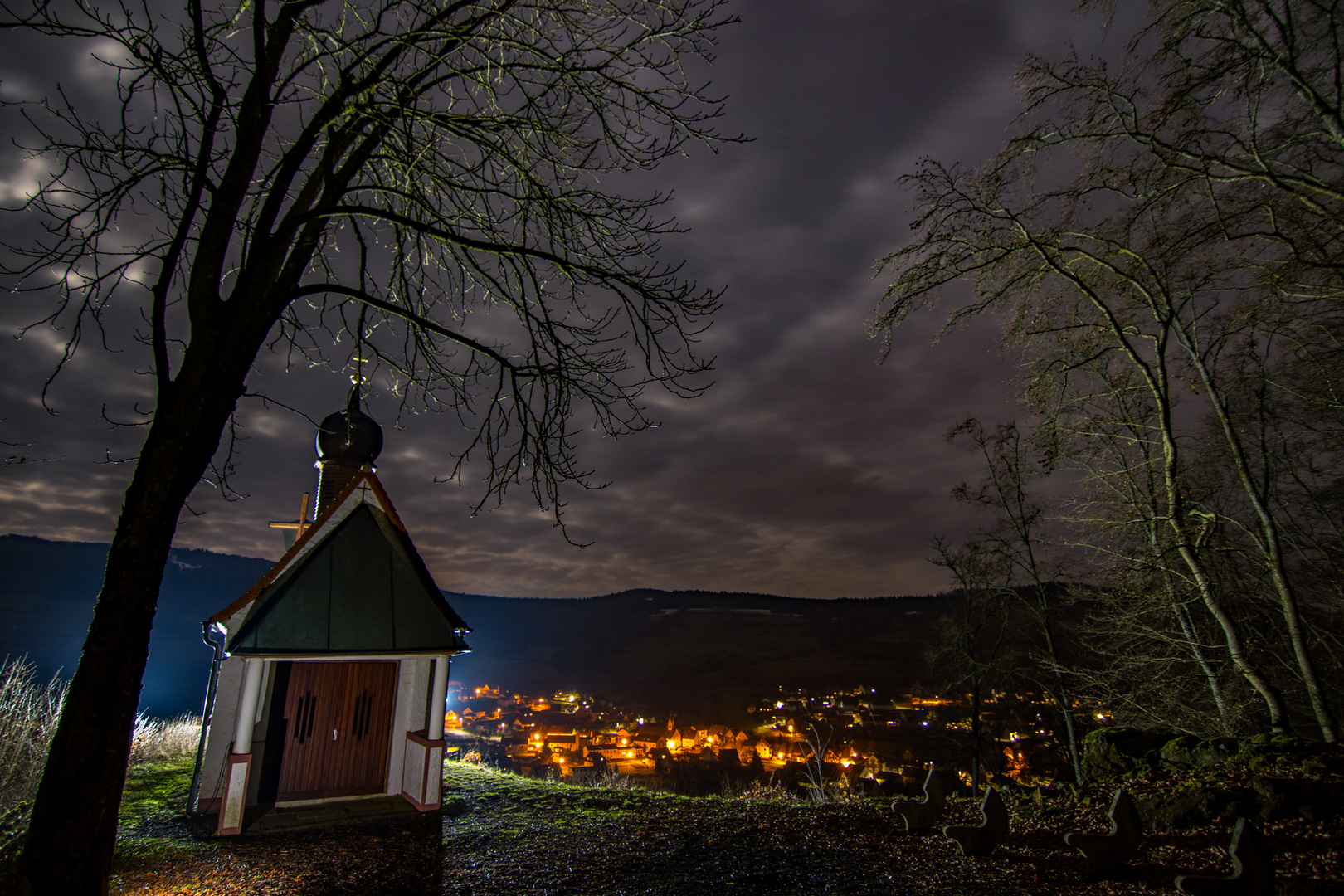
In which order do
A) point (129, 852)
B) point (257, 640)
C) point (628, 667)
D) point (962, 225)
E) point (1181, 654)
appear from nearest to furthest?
point (129, 852) < point (257, 640) < point (962, 225) < point (1181, 654) < point (628, 667)

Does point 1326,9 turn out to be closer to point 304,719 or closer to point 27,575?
point 304,719

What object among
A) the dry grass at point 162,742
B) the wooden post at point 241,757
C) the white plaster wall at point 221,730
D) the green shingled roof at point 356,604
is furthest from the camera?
the dry grass at point 162,742

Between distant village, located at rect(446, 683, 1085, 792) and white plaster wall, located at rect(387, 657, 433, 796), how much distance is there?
5.57 meters

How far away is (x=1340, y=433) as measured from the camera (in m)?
9.97

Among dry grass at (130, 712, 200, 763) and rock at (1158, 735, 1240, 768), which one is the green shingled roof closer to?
dry grass at (130, 712, 200, 763)

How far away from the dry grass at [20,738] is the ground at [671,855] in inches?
79.0

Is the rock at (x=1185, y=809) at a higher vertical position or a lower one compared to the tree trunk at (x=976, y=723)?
higher

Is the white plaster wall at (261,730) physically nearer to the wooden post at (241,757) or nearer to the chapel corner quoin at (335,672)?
the chapel corner quoin at (335,672)

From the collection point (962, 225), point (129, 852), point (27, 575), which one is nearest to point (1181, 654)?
point (962, 225)

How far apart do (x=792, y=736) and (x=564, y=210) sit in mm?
43362

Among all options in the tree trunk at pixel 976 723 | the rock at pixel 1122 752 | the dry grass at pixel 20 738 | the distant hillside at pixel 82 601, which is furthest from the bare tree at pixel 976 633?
the distant hillside at pixel 82 601

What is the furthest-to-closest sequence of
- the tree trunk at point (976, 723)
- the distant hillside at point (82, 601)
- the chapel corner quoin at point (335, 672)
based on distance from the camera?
the distant hillside at point (82, 601)
the tree trunk at point (976, 723)
the chapel corner quoin at point (335, 672)

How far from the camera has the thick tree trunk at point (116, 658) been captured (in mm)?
3691

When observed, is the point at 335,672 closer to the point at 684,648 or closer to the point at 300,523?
the point at 300,523
